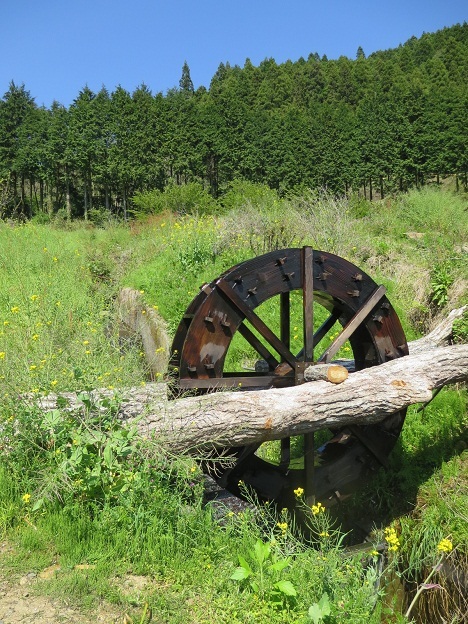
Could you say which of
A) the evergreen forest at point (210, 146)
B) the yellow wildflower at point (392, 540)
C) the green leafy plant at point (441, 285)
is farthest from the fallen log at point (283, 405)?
the evergreen forest at point (210, 146)

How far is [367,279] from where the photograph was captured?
17.0 feet

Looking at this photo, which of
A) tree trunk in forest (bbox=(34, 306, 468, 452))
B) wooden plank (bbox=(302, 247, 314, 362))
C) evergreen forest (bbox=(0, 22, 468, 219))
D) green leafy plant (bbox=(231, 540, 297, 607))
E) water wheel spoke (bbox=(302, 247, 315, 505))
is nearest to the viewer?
green leafy plant (bbox=(231, 540, 297, 607))

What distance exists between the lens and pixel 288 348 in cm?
508

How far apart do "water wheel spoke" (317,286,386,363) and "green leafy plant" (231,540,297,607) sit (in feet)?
7.40

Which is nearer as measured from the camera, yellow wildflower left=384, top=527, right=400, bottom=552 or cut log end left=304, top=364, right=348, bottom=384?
yellow wildflower left=384, top=527, right=400, bottom=552

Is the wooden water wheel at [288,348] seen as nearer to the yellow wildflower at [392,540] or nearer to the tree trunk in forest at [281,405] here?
the tree trunk in forest at [281,405]

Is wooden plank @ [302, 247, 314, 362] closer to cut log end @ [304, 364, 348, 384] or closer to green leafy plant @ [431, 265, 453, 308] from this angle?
cut log end @ [304, 364, 348, 384]

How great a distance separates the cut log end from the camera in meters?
4.34

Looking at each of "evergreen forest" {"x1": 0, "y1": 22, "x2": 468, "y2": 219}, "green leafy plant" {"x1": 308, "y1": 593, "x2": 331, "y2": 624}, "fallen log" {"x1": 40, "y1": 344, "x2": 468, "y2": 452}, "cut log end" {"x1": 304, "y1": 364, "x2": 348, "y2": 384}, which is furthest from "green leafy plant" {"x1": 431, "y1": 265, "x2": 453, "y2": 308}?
"evergreen forest" {"x1": 0, "y1": 22, "x2": 468, "y2": 219}

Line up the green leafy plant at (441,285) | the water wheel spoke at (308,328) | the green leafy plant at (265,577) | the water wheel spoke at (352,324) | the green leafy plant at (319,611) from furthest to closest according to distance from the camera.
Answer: the green leafy plant at (441,285)
the water wheel spoke at (352,324)
the water wheel spoke at (308,328)
the green leafy plant at (265,577)
the green leafy plant at (319,611)

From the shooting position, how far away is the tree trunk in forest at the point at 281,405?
3580 mm

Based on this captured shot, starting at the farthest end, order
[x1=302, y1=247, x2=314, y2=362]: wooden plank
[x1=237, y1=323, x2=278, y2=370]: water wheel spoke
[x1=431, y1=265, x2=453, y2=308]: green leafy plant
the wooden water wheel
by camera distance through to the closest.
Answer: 1. [x1=431, y1=265, x2=453, y2=308]: green leafy plant
2. [x1=237, y1=323, x2=278, y2=370]: water wheel spoke
3. [x1=302, y1=247, x2=314, y2=362]: wooden plank
4. the wooden water wheel

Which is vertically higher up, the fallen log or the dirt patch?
the fallen log

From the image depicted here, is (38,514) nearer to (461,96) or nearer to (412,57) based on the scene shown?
(461,96)
